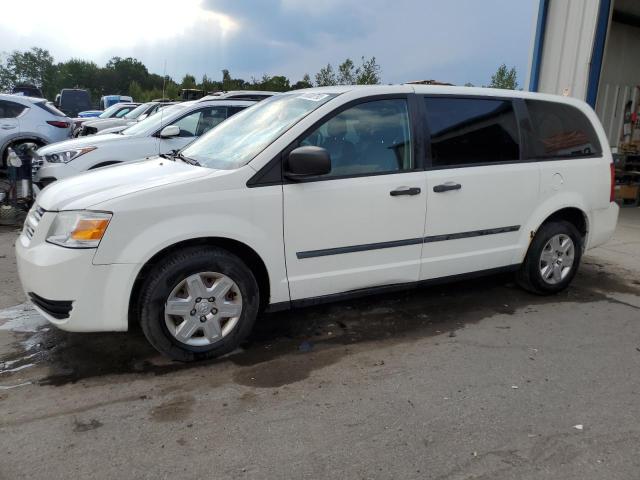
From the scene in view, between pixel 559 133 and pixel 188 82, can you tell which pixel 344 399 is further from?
pixel 188 82

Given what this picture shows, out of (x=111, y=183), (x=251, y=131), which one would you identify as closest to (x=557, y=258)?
(x=251, y=131)

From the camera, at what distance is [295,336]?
3998 millimetres

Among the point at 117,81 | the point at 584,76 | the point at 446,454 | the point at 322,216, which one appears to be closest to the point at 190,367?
the point at 322,216

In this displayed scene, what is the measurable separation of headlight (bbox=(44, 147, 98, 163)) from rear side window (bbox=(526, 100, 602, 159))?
5.70 m

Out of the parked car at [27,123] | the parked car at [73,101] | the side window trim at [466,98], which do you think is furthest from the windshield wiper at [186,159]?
the parked car at [73,101]

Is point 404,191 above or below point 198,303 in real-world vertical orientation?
above

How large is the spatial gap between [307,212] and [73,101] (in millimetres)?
27405

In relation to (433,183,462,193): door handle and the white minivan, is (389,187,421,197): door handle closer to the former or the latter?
the white minivan

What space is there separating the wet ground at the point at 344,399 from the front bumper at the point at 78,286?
0.39m

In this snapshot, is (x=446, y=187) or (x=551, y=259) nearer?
(x=446, y=187)

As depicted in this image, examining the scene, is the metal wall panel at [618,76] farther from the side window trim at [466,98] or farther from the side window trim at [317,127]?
the side window trim at [317,127]

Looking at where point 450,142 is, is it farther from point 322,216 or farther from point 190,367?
point 190,367

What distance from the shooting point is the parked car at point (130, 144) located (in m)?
7.28

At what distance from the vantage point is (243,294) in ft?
11.5
